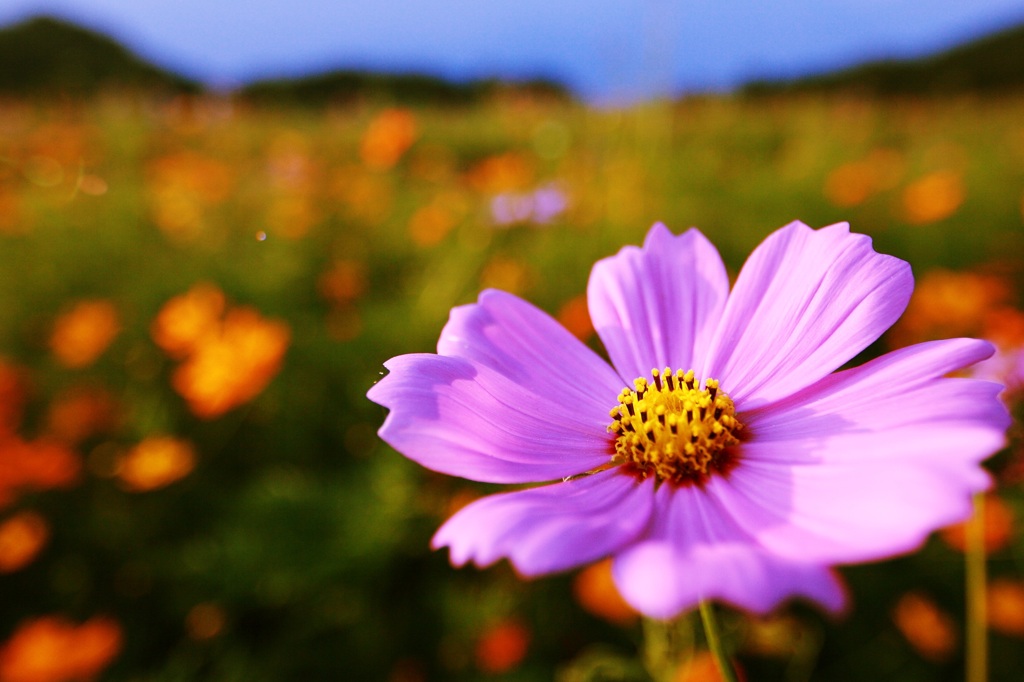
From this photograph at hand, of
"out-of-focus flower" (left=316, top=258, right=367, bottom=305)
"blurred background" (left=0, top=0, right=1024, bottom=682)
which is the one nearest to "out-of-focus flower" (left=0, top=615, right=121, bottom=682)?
"blurred background" (left=0, top=0, right=1024, bottom=682)

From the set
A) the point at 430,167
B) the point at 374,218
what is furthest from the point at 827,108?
the point at 374,218

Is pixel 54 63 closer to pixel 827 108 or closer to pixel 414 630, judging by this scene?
pixel 827 108

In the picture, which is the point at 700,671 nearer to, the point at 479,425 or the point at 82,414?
the point at 479,425

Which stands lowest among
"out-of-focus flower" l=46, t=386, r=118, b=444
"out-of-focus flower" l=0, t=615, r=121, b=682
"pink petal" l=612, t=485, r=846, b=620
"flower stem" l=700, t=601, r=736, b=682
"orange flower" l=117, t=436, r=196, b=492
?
"out-of-focus flower" l=0, t=615, r=121, b=682

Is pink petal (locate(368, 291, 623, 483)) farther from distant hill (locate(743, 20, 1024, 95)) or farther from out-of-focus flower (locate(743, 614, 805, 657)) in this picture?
distant hill (locate(743, 20, 1024, 95))

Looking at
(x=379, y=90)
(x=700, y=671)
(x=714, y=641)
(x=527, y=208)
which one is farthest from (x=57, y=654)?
(x=379, y=90)

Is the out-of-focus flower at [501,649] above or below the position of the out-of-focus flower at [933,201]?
→ below

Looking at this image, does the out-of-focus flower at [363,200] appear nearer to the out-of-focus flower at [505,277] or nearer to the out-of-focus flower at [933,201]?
the out-of-focus flower at [505,277]

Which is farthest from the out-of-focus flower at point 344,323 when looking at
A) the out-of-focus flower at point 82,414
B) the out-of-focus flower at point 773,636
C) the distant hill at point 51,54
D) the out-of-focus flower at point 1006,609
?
the distant hill at point 51,54
